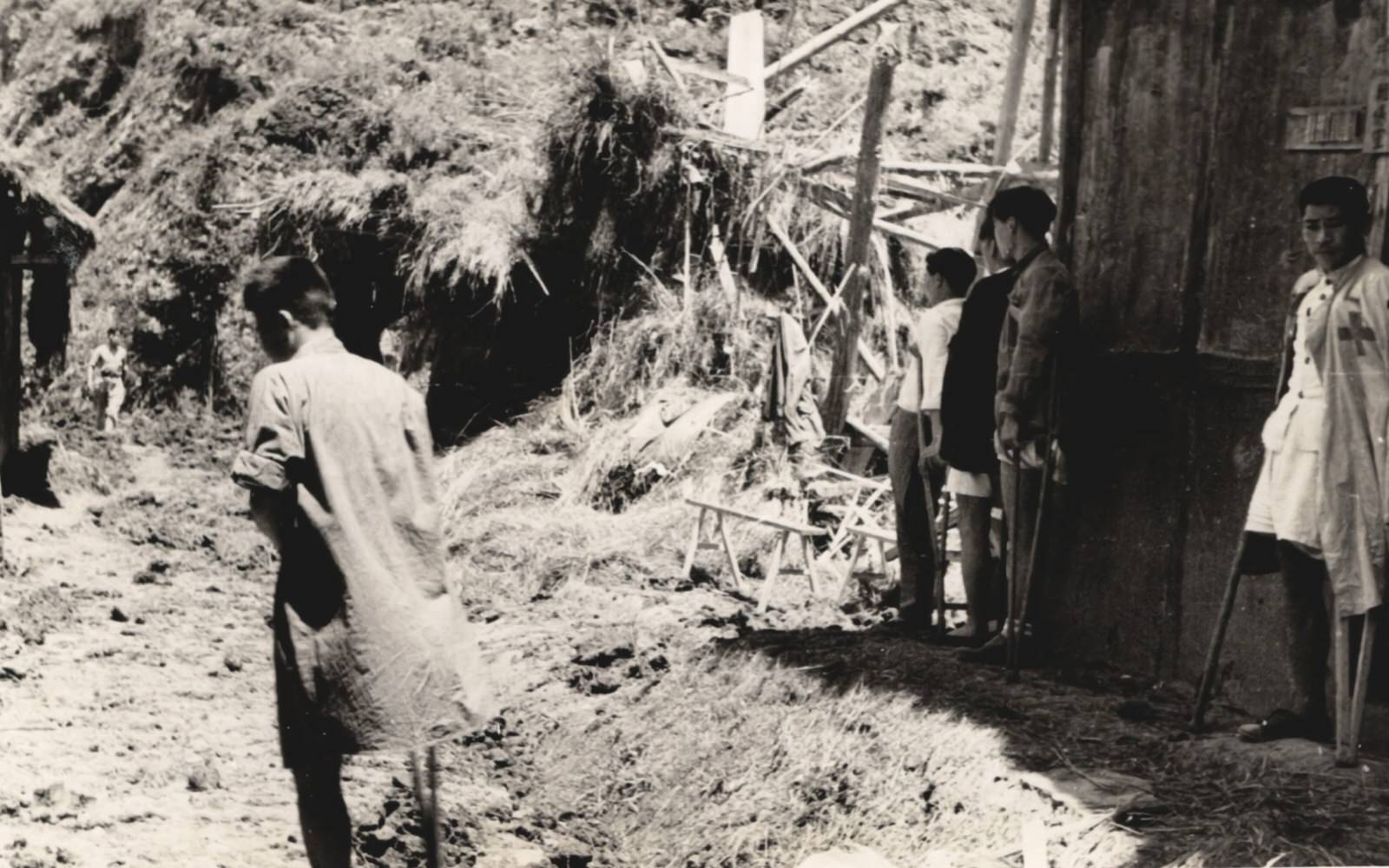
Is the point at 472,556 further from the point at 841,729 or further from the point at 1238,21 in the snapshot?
the point at 1238,21

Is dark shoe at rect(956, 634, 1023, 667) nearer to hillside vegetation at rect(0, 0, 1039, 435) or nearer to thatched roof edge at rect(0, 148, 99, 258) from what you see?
hillside vegetation at rect(0, 0, 1039, 435)

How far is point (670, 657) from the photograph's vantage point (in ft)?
23.5

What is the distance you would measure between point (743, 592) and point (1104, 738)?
3709 mm

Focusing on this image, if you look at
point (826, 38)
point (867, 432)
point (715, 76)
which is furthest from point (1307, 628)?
point (826, 38)

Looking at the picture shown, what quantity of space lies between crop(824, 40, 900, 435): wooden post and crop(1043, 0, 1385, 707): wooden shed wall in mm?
4108

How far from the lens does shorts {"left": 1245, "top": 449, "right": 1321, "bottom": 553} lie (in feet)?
14.6

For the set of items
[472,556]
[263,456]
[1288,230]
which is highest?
[1288,230]

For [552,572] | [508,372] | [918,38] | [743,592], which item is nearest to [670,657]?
[743,592]

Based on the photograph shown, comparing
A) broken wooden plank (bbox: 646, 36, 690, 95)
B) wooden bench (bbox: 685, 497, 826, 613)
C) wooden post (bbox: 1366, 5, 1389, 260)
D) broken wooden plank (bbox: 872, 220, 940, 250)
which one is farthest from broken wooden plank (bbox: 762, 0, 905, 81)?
wooden post (bbox: 1366, 5, 1389, 260)

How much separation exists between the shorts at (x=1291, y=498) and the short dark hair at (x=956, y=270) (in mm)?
2193

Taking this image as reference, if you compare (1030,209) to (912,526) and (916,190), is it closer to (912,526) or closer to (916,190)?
(912,526)

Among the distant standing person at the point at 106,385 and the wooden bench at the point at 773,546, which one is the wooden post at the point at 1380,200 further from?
the distant standing person at the point at 106,385

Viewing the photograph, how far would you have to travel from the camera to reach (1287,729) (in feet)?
15.1

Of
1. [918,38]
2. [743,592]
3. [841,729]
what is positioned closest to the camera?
[841,729]
